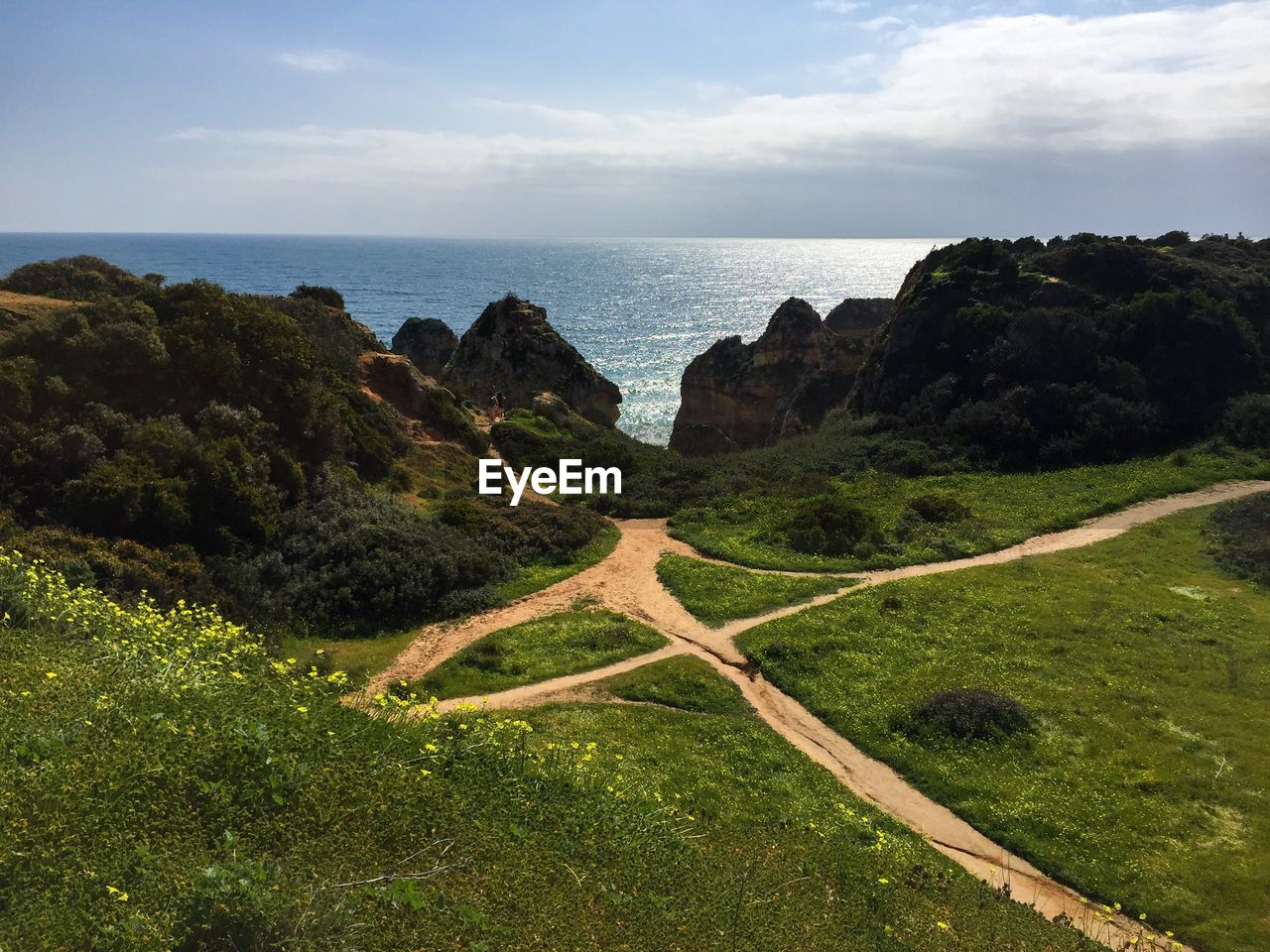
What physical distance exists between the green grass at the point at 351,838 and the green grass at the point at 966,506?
13.2 m

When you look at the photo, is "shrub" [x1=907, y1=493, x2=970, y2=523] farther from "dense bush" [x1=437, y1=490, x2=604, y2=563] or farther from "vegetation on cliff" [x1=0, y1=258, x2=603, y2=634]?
"vegetation on cliff" [x1=0, y1=258, x2=603, y2=634]

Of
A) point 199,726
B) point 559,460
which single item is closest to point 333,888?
point 199,726

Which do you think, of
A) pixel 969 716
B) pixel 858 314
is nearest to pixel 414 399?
pixel 969 716

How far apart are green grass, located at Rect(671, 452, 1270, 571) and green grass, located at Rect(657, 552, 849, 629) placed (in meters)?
1.26

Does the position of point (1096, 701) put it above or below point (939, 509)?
below

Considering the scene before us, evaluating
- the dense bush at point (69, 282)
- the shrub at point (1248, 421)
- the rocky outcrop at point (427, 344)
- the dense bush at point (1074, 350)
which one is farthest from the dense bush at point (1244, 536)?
the rocky outcrop at point (427, 344)

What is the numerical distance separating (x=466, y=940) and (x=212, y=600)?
42.7ft

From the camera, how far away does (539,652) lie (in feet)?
56.1

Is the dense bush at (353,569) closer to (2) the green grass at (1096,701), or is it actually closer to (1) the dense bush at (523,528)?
(1) the dense bush at (523,528)

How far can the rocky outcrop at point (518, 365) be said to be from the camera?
55000 millimetres

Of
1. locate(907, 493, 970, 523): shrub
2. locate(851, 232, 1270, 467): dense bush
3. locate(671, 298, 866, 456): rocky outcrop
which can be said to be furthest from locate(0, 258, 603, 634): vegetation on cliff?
locate(671, 298, 866, 456): rocky outcrop

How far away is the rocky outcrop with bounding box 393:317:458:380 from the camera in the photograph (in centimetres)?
7194

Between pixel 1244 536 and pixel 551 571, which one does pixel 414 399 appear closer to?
pixel 551 571

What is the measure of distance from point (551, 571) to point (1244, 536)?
19.9 m
